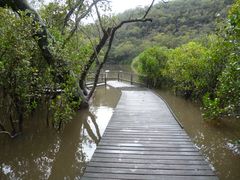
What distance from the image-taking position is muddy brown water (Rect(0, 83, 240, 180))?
231 inches

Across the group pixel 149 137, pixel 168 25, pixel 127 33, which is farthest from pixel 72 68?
pixel 127 33

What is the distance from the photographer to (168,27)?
4109 centimetres

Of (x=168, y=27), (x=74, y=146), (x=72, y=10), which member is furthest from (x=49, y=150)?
(x=168, y=27)

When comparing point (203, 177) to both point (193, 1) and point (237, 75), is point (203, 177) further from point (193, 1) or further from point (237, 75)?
point (193, 1)

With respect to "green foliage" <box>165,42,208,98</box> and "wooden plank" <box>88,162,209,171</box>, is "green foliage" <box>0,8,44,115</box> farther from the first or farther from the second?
"green foliage" <box>165,42,208,98</box>

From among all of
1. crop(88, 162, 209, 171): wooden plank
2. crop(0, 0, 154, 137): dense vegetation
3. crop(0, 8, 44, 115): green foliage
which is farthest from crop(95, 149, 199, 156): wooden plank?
crop(0, 8, 44, 115): green foliage

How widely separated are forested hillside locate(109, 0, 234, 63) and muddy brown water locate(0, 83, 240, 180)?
25450 mm

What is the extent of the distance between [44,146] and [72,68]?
8.91ft

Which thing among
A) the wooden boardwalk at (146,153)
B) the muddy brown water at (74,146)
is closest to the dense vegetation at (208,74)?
the muddy brown water at (74,146)

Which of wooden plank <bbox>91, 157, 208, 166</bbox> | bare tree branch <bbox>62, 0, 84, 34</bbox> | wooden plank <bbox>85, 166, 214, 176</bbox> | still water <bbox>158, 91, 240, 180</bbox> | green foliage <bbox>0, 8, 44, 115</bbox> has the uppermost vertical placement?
bare tree branch <bbox>62, 0, 84, 34</bbox>

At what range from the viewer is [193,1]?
47750 mm

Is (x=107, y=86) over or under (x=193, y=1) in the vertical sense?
under

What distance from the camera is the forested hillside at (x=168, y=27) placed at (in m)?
36.8

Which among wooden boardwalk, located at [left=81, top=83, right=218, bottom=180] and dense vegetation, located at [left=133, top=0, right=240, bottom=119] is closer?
wooden boardwalk, located at [left=81, top=83, right=218, bottom=180]
